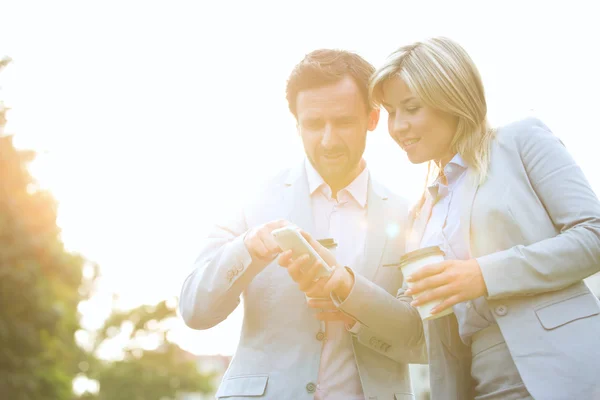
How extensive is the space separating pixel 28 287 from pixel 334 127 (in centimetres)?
1967

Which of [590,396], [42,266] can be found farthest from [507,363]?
[42,266]

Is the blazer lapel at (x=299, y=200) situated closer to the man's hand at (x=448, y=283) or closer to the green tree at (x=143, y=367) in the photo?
the man's hand at (x=448, y=283)

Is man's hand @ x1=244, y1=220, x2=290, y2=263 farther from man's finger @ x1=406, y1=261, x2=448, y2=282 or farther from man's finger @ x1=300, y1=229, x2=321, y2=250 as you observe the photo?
man's finger @ x1=406, y1=261, x2=448, y2=282

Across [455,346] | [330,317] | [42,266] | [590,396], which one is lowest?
[590,396]

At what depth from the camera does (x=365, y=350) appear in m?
3.81

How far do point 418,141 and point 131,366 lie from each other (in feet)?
113

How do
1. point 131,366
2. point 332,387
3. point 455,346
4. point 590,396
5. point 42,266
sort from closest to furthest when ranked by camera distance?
point 590,396 < point 455,346 < point 332,387 < point 42,266 < point 131,366

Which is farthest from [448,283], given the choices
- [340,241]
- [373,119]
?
[373,119]

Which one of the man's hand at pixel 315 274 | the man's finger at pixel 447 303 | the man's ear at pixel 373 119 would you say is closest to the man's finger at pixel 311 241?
the man's hand at pixel 315 274

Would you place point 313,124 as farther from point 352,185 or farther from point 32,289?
point 32,289

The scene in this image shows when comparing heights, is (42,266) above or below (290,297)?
above

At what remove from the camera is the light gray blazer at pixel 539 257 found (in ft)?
9.16

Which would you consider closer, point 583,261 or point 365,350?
point 583,261

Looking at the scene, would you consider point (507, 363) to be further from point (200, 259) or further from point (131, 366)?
point (131, 366)
